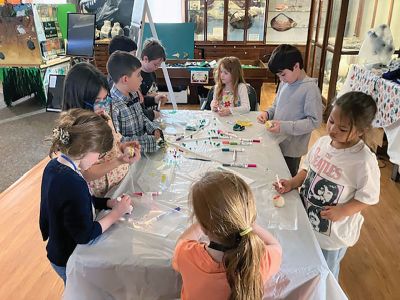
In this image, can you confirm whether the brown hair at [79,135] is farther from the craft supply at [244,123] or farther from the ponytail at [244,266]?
the craft supply at [244,123]

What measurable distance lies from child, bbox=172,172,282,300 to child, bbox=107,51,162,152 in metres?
0.89

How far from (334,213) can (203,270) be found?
0.63 metres

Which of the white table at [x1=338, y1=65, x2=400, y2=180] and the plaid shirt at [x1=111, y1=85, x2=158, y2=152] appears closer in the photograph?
the plaid shirt at [x1=111, y1=85, x2=158, y2=152]

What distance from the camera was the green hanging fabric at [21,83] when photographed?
4668 millimetres

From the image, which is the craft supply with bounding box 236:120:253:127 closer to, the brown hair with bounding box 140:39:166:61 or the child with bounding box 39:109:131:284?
the brown hair with bounding box 140:39:166:61

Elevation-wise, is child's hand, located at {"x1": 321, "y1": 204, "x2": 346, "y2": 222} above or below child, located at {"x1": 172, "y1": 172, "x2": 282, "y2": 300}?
below

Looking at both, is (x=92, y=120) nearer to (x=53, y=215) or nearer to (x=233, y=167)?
(x=53, y=215)

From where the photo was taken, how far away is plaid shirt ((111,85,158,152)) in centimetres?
163

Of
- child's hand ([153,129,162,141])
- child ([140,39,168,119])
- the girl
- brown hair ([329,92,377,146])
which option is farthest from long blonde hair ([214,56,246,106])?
brown hair ([329,92,377,146])

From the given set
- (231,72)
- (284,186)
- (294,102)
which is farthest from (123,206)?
(231,72)

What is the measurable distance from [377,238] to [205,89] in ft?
10.2

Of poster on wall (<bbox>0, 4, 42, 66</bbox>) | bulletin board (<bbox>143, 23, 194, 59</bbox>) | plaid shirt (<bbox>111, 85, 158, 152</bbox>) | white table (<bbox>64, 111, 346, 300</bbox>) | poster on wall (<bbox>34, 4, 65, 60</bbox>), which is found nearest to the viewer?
white table (<bbox>64, 111, 346, 300</bbox>)

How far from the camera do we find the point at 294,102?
188cm

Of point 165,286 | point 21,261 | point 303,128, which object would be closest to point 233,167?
point 303,128
